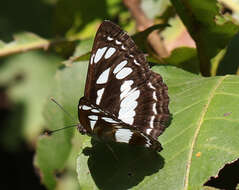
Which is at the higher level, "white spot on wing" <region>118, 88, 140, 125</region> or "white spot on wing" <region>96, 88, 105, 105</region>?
"white spot on wing" <region>96, 88, 105, 105</region>

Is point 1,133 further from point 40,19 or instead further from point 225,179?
point 225,179

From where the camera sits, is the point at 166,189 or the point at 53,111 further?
the point at 53,111

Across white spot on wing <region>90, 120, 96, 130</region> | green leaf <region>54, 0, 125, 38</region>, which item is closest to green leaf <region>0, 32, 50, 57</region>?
green leaf <region>54, 0, 125, 38</region>

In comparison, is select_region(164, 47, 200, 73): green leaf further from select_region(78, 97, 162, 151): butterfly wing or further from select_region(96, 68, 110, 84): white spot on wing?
select_region(78, 97, 162, 151): butterfly wing

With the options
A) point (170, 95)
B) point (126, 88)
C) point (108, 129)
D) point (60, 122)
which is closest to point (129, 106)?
point (126, 88)

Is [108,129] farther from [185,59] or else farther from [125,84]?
[185,59]

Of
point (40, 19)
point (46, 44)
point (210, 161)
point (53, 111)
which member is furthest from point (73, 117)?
point (40, 19)
